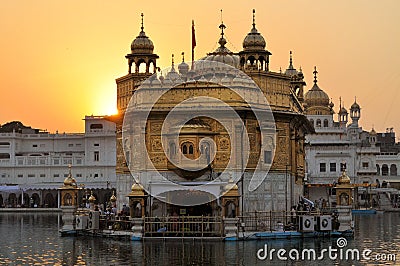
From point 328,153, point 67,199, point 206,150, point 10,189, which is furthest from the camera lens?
point 10,189

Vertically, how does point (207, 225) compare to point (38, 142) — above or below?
below

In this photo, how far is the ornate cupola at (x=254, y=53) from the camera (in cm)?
3803

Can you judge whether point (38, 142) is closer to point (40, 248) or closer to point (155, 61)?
point (155, 61)

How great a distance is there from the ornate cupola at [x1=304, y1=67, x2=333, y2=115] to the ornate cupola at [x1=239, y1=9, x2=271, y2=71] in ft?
123

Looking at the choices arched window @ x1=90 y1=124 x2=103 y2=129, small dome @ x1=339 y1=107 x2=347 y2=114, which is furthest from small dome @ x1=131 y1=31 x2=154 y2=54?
small dome @ x1=339 y1=107 x2=347 y2=114

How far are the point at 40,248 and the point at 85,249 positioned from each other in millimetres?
1905

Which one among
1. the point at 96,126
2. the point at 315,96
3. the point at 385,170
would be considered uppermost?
the point at 315,96

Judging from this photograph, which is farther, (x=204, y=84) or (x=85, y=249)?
(x=204, y=84)

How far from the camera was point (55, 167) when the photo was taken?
7856 centimetres

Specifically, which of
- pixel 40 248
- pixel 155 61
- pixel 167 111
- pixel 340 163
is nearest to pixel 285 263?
pixel 40 248

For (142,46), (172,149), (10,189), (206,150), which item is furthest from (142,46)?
(10,189)

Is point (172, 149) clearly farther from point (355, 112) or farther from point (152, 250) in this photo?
point (355, 112)

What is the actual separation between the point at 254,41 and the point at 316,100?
38.8 m

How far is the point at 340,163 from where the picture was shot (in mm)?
74250
